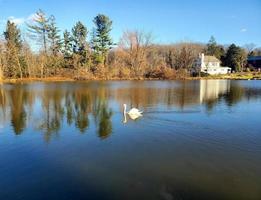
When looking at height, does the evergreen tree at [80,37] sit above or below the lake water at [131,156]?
above

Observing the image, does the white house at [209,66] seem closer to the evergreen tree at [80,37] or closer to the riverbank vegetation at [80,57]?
the riverbank vegetation at [80,57]

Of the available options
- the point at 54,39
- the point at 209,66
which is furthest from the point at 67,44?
the point at 209,66

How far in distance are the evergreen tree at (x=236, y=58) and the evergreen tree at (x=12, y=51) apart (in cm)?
5997

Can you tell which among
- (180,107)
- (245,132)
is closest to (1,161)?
(245,132)

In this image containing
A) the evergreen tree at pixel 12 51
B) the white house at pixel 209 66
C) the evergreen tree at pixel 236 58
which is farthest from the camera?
the evergreen tree at pixel 236 58

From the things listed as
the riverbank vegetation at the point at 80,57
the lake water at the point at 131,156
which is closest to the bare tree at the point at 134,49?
the riverbank vegetation at the point at 80,57

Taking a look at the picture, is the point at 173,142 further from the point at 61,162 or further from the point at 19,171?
the point at 19,171

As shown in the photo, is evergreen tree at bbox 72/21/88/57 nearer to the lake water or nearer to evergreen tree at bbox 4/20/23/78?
evergreen tree at bbox 4/20/23/78

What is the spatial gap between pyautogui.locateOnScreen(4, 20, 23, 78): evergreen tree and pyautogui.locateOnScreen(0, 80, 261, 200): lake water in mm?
41780

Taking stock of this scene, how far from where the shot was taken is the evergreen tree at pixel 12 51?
5478 cm

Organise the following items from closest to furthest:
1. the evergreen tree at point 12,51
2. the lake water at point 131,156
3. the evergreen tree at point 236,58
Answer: the lake water at point 131,156, the evergreen tree at point 12,51, the evergreen tree at point 236,58

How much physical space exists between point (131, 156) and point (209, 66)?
2965 inches

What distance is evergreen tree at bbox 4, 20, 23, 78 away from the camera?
2157 inches

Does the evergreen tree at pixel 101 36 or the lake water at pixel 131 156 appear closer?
the lake water at pixel 131 156
